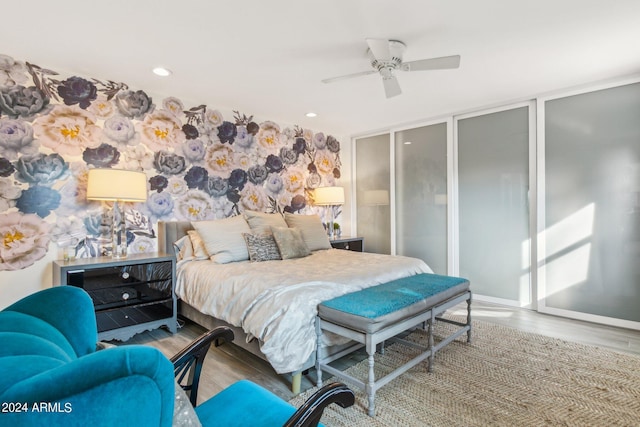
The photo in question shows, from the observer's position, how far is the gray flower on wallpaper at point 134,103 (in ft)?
10.6

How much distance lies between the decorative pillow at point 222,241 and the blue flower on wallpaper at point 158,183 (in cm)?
58

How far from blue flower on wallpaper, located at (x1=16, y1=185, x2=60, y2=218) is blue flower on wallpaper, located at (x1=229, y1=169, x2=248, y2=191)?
1706 millimetres

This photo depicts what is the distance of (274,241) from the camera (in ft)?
11.1

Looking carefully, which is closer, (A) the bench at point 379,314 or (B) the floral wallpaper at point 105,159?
(A) the bench at point 379,314

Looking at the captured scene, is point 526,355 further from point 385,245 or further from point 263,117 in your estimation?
point 263,117

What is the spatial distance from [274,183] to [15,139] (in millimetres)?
2615

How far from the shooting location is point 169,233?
11.1 ft

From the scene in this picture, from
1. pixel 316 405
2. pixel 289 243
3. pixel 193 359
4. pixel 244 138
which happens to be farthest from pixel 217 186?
pixel 316 405

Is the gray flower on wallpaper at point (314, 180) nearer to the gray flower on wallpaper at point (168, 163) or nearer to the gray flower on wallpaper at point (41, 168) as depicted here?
the gray flower on wallpaper at point (168, 163)

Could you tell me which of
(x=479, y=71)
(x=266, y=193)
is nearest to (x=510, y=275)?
(x=479, y=71)

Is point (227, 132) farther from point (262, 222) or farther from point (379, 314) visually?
point (379, 314)

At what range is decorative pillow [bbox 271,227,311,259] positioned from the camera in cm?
332

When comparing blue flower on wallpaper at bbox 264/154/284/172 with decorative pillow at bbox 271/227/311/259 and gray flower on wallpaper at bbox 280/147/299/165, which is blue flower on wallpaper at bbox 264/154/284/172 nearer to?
gray flower on wallpaper at bbox 280/147/299/165

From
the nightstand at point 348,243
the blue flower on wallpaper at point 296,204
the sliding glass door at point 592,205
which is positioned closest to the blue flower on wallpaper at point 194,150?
the blue flower on wallpaper at point 296,204
